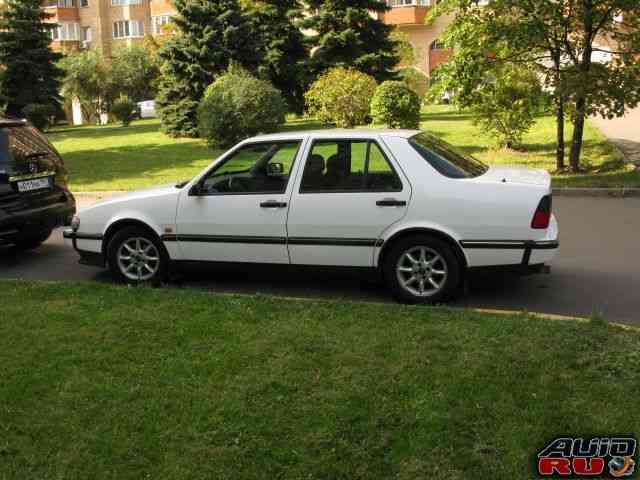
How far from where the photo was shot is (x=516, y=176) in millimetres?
6707

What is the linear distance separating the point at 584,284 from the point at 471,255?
1585 millimetres

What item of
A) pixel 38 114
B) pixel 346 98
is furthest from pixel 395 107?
pixel 38 114

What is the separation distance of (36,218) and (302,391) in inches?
220

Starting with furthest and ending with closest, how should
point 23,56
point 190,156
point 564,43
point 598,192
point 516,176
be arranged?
point 23,56 → point 190,156 → point 564,43 → point 598,192 → point 516,176

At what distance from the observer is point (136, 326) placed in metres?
5.68

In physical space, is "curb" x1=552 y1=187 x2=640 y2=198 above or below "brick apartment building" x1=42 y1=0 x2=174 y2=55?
below

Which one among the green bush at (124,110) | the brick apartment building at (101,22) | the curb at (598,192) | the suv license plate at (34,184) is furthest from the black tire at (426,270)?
the brick apartment building at (101,22)

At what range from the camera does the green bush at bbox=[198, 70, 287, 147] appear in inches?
822

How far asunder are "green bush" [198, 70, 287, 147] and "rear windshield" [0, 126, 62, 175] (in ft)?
38.4

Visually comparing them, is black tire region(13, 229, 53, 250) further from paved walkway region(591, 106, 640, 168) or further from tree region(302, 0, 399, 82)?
tree region(302, 0, 399, 82)

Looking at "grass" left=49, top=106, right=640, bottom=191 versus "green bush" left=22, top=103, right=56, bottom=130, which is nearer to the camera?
"grass" left=49, top=106, right=640, bottom=191

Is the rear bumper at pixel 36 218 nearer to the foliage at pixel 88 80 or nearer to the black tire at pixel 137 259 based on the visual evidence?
the black tire at pixel 137 259

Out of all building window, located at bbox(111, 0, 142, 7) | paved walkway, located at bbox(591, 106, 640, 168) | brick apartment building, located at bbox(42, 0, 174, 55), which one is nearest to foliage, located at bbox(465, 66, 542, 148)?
paved walkway, located at bbox(591, 106, 640, 168)

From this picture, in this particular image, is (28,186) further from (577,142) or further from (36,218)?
(577,142)
